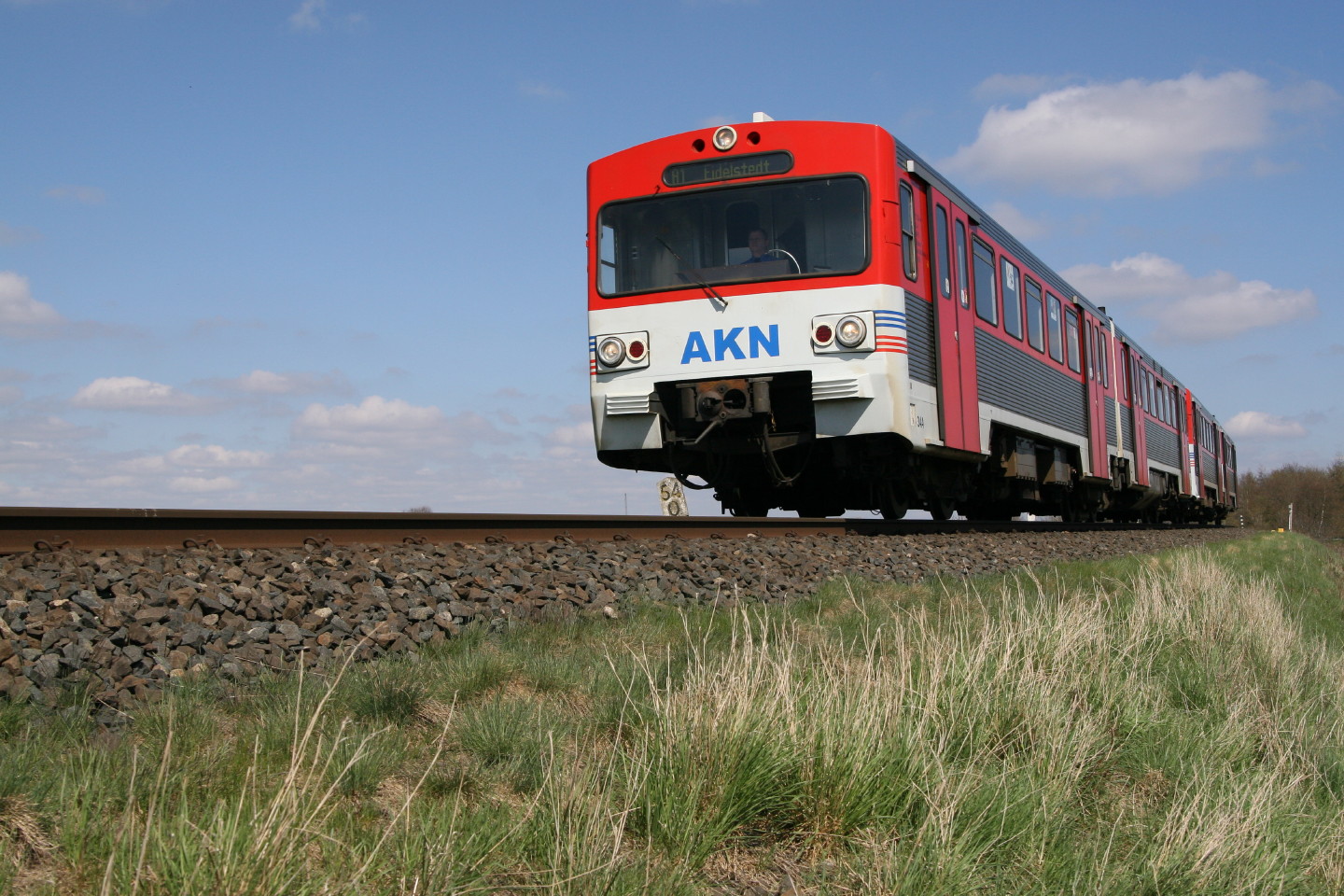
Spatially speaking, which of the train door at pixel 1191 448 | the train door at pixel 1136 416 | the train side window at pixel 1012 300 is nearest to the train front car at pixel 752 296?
the train side window at pixel 1012 300

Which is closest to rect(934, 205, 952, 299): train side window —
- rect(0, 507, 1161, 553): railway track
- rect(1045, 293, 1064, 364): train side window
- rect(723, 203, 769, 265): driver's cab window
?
rect(723, 203, 769, 265): driver's cab window

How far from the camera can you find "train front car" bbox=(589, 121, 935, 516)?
30.0 ft

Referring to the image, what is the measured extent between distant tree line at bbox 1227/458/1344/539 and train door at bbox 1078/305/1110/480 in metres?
63.6

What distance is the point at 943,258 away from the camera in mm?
10477

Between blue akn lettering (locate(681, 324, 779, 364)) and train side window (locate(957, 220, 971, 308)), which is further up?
train side window (locate(957, 220, 971, 308))

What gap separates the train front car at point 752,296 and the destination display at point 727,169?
0.01 m

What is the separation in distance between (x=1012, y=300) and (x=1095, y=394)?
4.58 m

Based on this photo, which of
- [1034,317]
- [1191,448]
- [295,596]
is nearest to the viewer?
[295,596]

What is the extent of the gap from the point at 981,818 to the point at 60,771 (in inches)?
78.0

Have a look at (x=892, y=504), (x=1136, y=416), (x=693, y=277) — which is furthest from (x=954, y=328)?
(x=1136, y=416)

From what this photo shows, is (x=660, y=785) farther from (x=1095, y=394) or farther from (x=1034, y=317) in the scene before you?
(x=1095, y=394)

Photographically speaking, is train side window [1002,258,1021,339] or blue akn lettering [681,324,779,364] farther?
train side window [1002,258,1021,339]

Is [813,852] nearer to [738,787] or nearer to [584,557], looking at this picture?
[738,787]

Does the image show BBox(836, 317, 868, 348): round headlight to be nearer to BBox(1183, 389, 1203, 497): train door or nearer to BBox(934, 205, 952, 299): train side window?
BBox(934, 205, 952, 299): train side window
